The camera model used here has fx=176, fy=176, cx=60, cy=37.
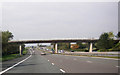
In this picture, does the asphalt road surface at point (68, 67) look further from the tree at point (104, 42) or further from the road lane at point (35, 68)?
the tree at point (104, 42)

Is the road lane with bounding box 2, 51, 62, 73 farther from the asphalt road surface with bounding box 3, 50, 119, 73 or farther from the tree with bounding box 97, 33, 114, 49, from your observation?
the tree with bounding box 97, 33, 114, 49

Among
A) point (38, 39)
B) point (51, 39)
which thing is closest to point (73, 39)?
point (51, 39)

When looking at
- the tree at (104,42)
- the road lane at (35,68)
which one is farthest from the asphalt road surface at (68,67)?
the tree at (104,42)

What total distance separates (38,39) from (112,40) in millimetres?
38380

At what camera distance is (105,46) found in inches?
3533

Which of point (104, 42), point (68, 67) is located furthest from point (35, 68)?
point (104, 42)

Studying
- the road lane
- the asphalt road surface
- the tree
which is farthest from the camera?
the tree

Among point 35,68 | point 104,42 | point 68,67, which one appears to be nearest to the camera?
point 35,68

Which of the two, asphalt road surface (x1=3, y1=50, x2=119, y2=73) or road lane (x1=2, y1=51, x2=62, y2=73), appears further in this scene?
road lane (x1=2, y1=51, x2=62, y2=73)

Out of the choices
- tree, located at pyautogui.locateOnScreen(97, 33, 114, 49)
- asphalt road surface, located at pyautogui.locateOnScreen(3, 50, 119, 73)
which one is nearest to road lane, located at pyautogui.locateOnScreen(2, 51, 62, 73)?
asphalt road surface, located at pyautogui.locateOnScreen(3, 50, 119, 73)

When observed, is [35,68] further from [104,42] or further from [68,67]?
[104,42]

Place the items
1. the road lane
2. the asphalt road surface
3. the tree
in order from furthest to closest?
the tree
the road lane
the asphalt road surface

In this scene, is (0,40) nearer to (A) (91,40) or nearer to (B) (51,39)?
(B) (51,39)

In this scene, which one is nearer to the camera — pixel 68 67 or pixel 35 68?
pixel 35 68
